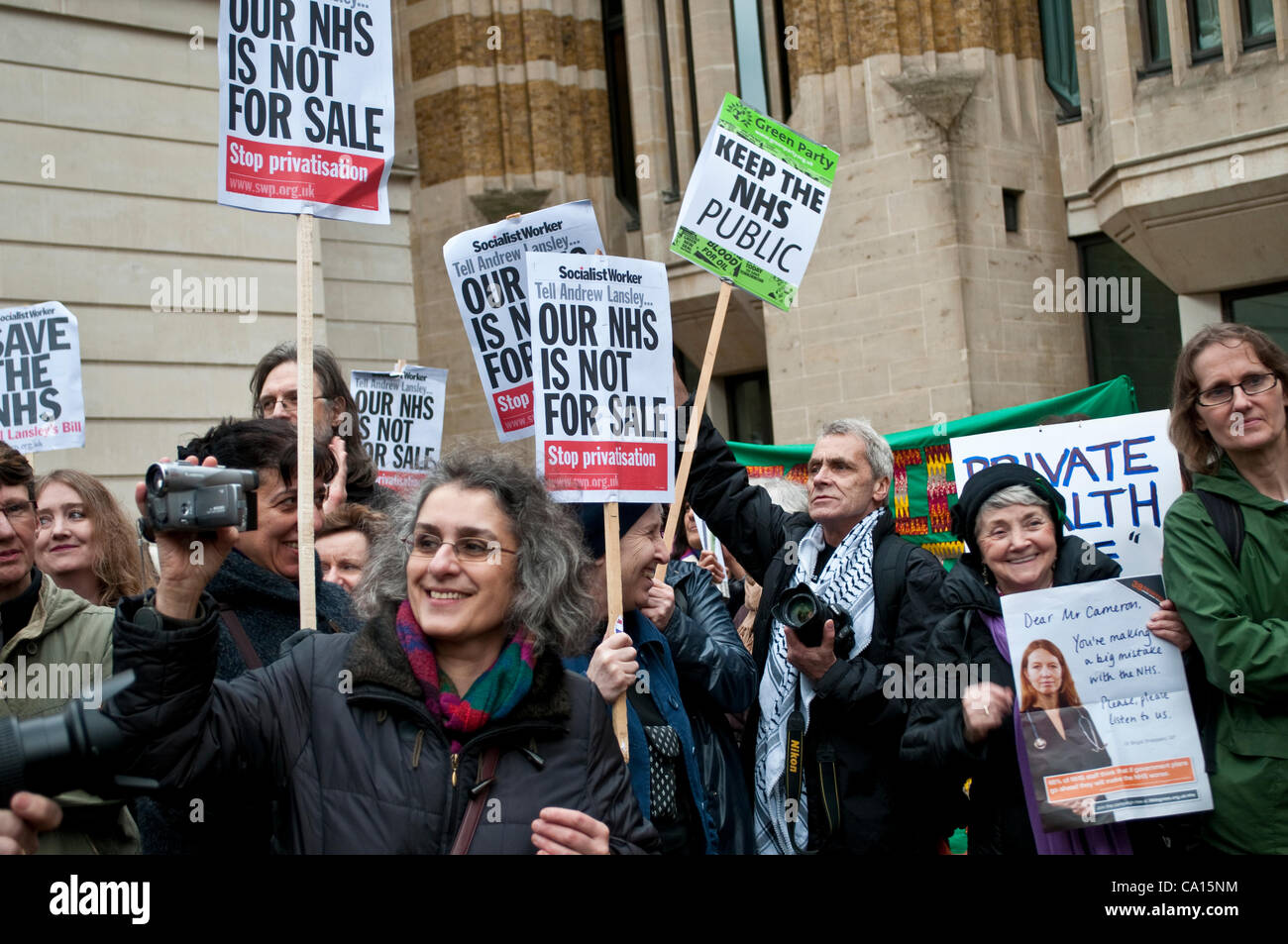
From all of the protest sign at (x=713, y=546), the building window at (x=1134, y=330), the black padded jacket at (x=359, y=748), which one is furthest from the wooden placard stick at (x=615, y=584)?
the building window at (x=1134, y=330)

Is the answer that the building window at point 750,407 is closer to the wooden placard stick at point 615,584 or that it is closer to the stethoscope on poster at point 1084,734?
the wooden placard stick at point 615,584

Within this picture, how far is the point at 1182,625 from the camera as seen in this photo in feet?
12.1

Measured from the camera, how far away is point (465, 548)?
290cm

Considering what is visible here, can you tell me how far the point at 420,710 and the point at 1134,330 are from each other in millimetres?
12018

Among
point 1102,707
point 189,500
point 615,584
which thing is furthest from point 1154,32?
point 189,500

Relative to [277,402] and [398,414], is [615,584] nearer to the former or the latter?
[277,402]

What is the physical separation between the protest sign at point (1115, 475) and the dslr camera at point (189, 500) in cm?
354

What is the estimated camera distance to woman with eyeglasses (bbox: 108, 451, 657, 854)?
8.11 ft

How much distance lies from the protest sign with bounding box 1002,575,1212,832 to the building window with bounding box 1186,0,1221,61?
9404 mm

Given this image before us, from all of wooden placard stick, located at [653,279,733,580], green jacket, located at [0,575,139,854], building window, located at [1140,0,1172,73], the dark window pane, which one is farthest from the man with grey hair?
the dark window pane

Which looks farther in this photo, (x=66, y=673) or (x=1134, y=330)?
(x=1134, y=330)

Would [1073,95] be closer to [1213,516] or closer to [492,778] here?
[1213,516]

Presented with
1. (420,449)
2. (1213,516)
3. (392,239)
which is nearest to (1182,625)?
(1213,516)

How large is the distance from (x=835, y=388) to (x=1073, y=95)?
3.69m
